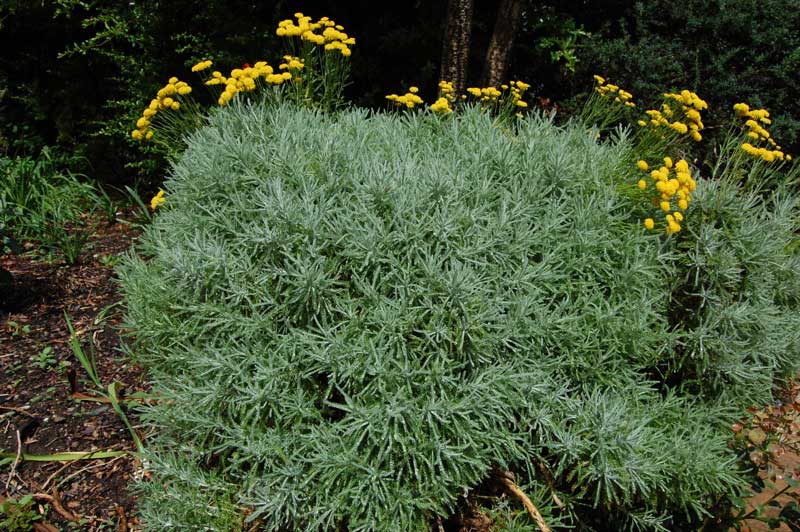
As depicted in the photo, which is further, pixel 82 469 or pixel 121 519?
pixel 82 469

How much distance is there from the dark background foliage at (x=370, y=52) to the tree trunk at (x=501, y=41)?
598mm

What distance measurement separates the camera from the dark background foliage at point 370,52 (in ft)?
15.4

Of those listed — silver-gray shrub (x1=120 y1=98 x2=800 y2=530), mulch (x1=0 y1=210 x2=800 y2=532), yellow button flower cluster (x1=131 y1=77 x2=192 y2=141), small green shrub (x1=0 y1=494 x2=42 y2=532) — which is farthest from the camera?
yellow button flower cluster (x1=131 y1=77 x2=192 y2=141)

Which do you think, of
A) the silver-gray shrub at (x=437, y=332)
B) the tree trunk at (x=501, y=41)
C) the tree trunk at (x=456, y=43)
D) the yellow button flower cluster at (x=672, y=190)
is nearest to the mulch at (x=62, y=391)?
→ the silver-gray shrub at (x=437, y=332)

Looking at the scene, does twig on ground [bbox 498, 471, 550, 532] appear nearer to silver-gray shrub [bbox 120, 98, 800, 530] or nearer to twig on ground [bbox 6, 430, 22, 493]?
silver-gray shrub [bbox 120, 98, 800, 530]

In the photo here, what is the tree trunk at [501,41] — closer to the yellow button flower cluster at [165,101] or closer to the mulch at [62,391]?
the yellow button flower cluster at [165,101]

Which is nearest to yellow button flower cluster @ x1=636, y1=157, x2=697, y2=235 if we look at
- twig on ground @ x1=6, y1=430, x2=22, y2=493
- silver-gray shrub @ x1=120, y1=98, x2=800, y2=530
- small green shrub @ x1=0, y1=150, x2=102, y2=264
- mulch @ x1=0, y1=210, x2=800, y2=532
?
silver-gray shrub @ x1=120, y1=98, x2=800, y2=530

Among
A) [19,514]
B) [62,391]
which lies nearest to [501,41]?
[62,391]

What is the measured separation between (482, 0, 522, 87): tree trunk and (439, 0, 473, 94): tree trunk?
27 centimetres

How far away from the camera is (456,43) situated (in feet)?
14.0

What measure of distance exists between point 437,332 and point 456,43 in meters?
2.80

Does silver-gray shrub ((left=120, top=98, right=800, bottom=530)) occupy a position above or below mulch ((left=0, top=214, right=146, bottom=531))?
above

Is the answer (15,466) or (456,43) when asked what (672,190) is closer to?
(456,43)

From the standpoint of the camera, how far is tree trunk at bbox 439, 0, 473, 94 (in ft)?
13.6
